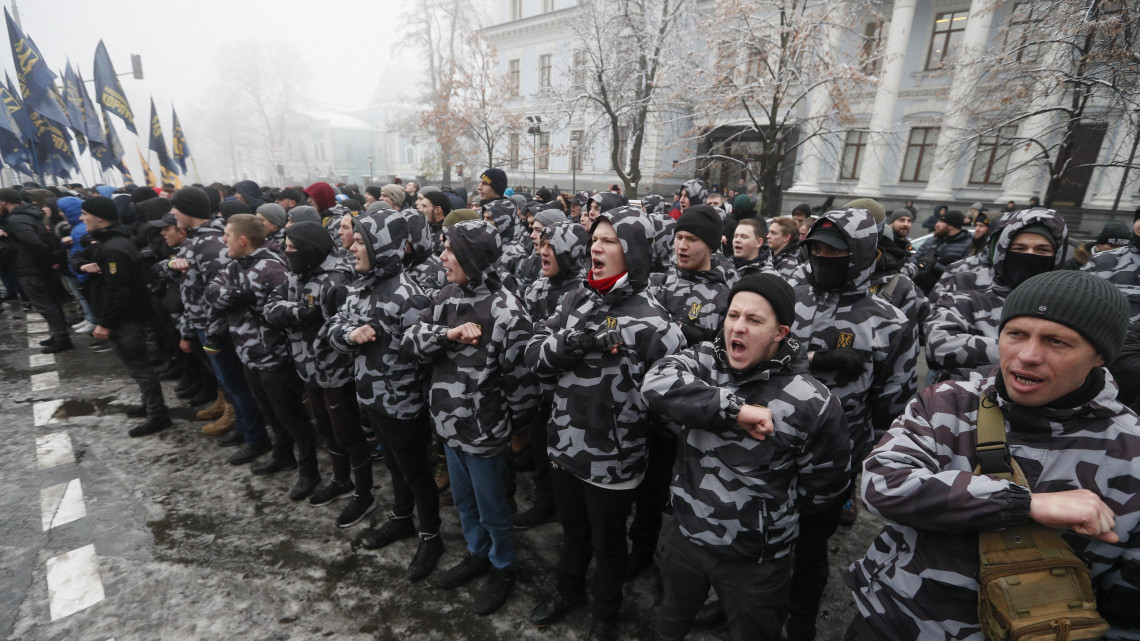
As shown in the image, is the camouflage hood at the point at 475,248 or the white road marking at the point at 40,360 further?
the white road marking at the point at 40,360

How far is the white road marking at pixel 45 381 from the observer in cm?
657

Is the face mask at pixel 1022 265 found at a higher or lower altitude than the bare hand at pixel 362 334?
higher

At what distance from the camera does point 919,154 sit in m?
21.0

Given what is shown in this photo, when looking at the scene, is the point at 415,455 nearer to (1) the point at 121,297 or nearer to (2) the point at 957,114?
(1) the point at 121,297

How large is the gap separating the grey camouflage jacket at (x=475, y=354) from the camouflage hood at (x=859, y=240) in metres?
1.85

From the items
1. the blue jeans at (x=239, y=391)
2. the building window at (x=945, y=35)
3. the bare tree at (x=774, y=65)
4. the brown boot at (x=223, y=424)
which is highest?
the building window at (x=945, y=35)

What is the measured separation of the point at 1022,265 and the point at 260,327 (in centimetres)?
546

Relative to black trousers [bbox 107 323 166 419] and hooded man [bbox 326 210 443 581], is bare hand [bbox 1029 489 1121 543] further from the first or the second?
black trousers [bbox 107 323 166 419]

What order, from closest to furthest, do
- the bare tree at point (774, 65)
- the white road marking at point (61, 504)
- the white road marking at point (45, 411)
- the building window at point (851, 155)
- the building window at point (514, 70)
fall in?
the white road marking at point (61, 504), the white road marking at point (45, 411), the bare tree at point (774, 65), the building window at point (851, 155), the building window at point (514, 70)

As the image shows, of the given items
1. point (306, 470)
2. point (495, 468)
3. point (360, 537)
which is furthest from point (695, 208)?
point (306, 470)

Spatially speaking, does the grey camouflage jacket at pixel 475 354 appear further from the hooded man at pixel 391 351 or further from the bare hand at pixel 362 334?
the hooded man at pixel 391 351

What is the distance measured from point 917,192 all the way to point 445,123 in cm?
2191

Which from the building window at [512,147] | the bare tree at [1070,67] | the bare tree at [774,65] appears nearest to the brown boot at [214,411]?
the bare tree at [774,65]

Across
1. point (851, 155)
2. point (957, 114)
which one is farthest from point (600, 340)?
point (851, 155)
